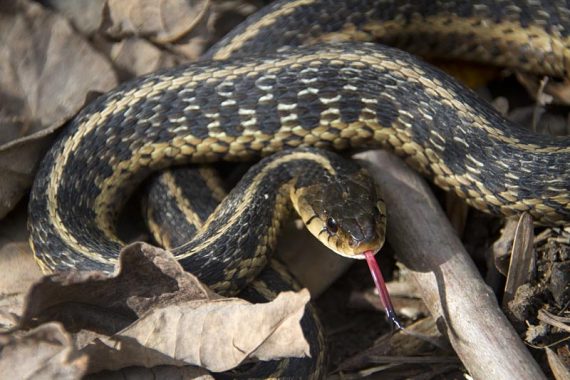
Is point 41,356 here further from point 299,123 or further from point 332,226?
point 299,123

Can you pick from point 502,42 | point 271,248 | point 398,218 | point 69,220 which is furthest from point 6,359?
point 502,42

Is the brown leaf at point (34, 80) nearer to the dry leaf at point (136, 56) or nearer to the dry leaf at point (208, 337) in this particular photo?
the dry leaf at point (136, 56)

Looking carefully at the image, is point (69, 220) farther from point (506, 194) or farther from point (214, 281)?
point (506, 194)

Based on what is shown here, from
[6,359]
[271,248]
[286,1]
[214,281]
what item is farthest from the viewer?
[286,1]

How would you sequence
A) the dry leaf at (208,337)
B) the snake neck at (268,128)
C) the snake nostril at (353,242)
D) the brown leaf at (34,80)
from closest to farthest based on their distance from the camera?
the dry leaf at (208,337) → the snake nostril at (353,242) → the snake neck at (268,128) → the brown leaf at (34,80)

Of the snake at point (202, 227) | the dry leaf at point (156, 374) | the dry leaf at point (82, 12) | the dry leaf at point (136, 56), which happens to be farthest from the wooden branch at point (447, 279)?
the dry leaf at point (82, 12)
